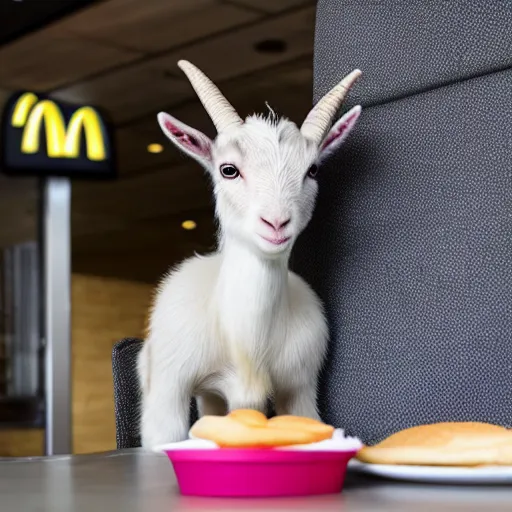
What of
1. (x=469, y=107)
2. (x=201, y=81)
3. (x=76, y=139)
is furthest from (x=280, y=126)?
(x=76, y=139)

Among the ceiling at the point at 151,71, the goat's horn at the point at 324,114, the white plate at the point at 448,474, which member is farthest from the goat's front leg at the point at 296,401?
the ceiling at the point at 151,71

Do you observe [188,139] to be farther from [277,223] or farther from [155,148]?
[155,148]

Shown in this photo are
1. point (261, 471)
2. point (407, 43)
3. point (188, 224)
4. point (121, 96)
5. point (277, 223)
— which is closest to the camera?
point (261, 471)

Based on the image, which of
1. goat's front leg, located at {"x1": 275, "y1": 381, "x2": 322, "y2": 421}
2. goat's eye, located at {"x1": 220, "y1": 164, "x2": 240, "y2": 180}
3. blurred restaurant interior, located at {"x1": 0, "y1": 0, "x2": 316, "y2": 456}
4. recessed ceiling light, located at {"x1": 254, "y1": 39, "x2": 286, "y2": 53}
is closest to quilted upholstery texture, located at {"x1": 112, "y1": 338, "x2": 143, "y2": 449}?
goat's front leg, located at {"x1": 275, "y1": 381, "x2": 322, "y2": 421}

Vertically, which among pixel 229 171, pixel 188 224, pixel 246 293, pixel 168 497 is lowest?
pixel 168 497

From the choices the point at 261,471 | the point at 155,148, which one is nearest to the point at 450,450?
the point at 261,471

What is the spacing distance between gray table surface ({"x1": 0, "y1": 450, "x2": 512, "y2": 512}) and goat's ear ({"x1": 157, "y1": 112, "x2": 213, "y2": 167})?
1.19 feet

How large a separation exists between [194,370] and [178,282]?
110 mm

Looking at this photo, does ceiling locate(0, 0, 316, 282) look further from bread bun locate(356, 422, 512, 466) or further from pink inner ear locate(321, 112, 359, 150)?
bread bun locate(356, 422, 512, 466)

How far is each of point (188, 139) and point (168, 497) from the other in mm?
476

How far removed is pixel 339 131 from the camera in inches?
40.8

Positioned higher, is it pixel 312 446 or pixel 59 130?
pixel 59 130

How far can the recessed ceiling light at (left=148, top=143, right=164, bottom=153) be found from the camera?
5.58 metres

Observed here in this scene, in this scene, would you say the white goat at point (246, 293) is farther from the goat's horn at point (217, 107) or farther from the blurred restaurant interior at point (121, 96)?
the blurred restaurant interior at point (121, 96)
